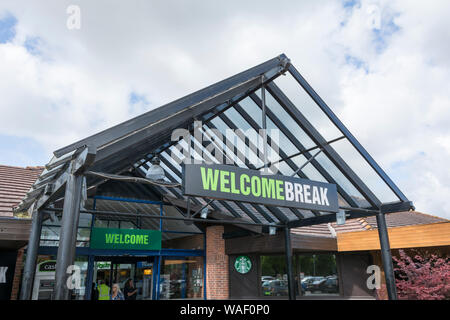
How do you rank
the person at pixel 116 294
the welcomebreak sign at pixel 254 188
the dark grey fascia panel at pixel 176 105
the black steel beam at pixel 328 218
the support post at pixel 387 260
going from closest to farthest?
the dark grey fascia panel at pixel 176 105, the welcomebreak sign at pixel 254 188, the support post at pixel 387 260, the black steel beam at pixel 328 218, the person at pixel 116 294

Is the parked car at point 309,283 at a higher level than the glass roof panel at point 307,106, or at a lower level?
lower

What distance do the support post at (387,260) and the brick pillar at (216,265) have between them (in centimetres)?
627

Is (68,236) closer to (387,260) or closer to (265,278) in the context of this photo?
(387,260)

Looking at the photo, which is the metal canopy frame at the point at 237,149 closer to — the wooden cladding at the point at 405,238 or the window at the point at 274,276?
the wooden cladding at the point at 405,238

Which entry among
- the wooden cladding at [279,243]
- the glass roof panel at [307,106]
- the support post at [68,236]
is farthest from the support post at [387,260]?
the support post at [68,236]

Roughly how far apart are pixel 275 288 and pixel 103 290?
6483mm

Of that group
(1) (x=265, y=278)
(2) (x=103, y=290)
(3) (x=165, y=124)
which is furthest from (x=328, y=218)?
(2) (x=103, y=290)

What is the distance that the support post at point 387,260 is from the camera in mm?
8578

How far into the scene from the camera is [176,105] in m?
6.28

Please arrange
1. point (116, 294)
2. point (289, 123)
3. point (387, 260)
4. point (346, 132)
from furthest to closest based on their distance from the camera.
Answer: point (116, 294), point (289, 123), point (346, 132), point (387, 260)

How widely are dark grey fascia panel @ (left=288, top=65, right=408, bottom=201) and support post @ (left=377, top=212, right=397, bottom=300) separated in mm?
906

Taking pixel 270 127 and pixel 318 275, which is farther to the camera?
pixel 318 275

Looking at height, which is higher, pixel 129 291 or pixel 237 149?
pixel 237 149

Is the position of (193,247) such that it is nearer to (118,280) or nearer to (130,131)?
(118,280)
